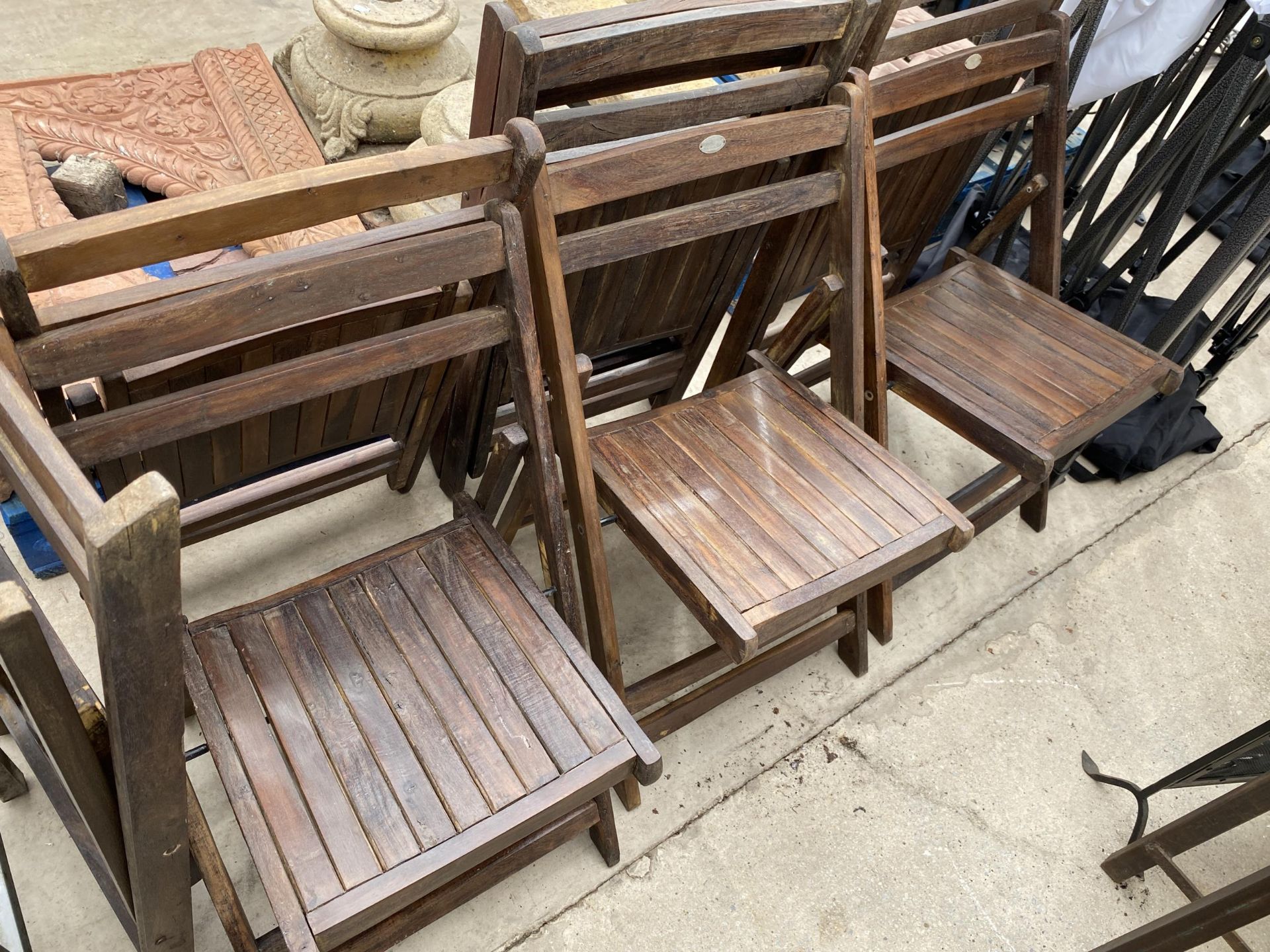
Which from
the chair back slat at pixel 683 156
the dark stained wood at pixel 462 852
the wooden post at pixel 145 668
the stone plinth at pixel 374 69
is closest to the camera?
the wooden post at pixel 145 668

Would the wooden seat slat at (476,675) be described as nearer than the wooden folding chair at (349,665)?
No

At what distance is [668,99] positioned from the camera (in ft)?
5.48

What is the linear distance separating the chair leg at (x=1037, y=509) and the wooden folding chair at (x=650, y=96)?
1085 millimetres

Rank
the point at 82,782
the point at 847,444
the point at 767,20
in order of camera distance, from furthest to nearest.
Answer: the point at 847,444 < the point at 767,20 < the point at 82,782

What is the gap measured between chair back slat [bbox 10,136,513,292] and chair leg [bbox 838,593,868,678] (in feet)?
4.33

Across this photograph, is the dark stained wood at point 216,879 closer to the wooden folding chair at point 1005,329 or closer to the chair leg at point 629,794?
the chair leg at point 629,794

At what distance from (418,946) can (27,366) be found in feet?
4.01

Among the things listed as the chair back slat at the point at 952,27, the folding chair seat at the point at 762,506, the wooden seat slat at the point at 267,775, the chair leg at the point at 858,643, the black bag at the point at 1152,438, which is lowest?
the chair leg at the point at 858,643

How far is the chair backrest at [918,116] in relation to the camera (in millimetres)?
1999

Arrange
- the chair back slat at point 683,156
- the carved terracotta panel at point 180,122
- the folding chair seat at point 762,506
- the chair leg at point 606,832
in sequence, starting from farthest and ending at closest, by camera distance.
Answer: the carved terracotta panel at point 180,122 < the chair leg at point 606,832 < the folding chair seat at point 762,506 < the chair back slat at point 683,156

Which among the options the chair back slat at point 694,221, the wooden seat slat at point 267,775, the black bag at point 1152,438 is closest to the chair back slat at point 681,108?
the chair back slat at point 694,221

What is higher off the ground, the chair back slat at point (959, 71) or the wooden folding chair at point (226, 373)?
the chair back slat at point (959, 71)

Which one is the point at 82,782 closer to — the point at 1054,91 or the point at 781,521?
the point at 781,521

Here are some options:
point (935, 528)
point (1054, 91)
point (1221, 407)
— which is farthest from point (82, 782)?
point (1221, 407)
